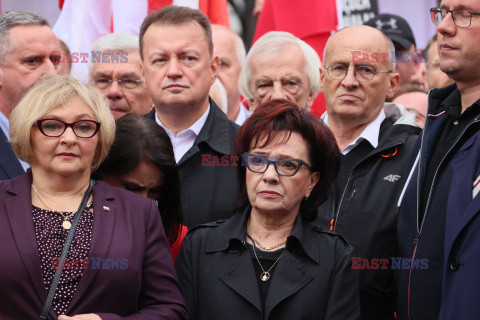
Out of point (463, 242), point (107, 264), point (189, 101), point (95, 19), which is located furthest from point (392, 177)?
point (95, 19)

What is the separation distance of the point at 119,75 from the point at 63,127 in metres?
2.26

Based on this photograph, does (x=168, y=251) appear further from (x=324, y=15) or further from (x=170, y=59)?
(x=324, y=15)

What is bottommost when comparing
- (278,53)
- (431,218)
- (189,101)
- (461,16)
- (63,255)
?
(431,218)

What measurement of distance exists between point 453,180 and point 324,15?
156 inches

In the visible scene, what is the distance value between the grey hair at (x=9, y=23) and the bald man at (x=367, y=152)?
6.88 ft

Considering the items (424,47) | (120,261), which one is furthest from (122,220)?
(424,47)

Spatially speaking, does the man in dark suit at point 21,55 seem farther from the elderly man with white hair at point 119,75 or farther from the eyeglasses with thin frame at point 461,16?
the eyeglasses with thin frame at point 461,16

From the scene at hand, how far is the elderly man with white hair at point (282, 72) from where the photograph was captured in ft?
20.0

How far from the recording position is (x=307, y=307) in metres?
3.96

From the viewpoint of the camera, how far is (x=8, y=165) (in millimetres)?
4703

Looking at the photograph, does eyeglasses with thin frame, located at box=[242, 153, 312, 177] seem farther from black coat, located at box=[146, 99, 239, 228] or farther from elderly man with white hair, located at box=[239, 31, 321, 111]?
elderly man with white hair, located at box=[239, 31, 321, 111]

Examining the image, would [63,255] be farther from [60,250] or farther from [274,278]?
[274,278]

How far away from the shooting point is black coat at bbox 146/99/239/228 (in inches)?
195

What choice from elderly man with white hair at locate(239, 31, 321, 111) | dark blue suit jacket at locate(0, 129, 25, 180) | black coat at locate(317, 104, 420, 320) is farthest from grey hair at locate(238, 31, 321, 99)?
dark blue suit jacket at locate(0, 129, 25, 180)
